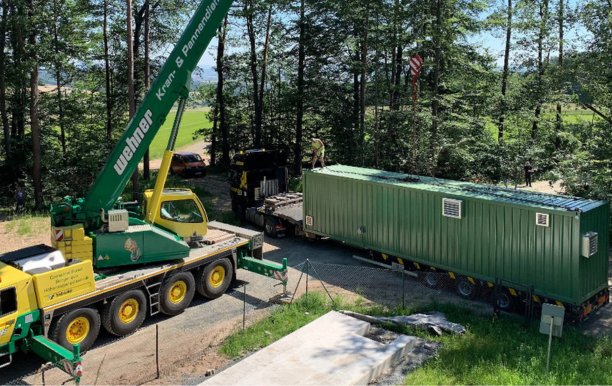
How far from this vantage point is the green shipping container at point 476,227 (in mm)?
12242

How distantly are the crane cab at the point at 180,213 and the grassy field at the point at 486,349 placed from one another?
322 centimetres

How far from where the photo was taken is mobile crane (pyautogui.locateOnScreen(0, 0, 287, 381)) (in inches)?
397

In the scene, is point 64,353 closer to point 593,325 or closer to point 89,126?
point 593,325

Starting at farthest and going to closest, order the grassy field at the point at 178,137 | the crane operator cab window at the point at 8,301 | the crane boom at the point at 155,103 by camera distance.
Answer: the grassy field at the point at 178,137
the crane boom at the point at 155,103
the crane operator cab window at the point at 8,301

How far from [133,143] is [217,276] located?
4490 mm

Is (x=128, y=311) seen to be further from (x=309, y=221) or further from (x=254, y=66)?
(x=254, y=66)

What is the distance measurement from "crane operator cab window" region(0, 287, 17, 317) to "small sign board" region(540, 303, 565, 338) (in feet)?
32.4

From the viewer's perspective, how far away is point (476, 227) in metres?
13.9

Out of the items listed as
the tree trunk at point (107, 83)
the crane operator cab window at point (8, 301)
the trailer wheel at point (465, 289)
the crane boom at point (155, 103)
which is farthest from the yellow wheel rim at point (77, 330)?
the tree trunk at point (107, 83)

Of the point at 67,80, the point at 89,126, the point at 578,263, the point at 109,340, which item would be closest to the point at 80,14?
the point at 67,80

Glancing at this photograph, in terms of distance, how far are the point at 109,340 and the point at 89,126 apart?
71.2ft

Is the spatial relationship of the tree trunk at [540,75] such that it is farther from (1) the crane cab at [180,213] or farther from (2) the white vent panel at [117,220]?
(2) the white vent panel at [117,220]

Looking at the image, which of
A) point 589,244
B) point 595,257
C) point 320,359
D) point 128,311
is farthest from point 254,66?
point 320,359

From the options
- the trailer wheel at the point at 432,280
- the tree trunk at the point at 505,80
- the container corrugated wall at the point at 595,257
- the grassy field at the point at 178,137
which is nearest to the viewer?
the container corrugated wall at the point at 595,257
